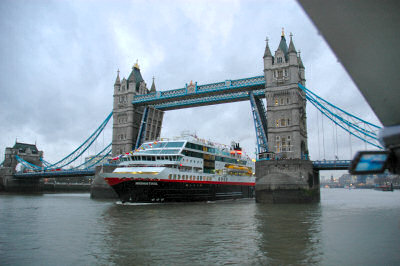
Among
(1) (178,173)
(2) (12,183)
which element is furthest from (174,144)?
(2) (12,183)

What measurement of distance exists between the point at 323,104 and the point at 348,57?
43749mm

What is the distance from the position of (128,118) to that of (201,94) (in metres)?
15.6

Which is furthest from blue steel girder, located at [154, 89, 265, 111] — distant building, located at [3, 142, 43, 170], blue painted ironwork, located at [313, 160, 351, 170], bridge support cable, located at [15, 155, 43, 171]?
distant building, located at [3, 142, 43, 170]

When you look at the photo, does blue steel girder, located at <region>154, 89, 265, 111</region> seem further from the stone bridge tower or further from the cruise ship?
the cruise ship

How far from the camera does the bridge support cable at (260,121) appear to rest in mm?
47513

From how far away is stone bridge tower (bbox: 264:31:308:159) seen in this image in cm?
4319

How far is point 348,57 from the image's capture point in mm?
3672

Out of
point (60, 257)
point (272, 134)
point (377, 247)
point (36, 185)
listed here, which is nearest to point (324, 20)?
point (60, 257)

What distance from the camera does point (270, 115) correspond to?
4488cm

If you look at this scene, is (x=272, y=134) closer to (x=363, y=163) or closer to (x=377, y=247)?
(x=377, y=247)

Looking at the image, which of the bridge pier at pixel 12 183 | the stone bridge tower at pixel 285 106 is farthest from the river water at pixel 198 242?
the bridge pier at pixel 12 183

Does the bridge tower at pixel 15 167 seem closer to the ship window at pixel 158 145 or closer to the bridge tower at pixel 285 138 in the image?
the ship window at pixel 158 145

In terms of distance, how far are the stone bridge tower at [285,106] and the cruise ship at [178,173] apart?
27.1ft

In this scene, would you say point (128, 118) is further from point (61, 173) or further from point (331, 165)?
point (331, 165)
